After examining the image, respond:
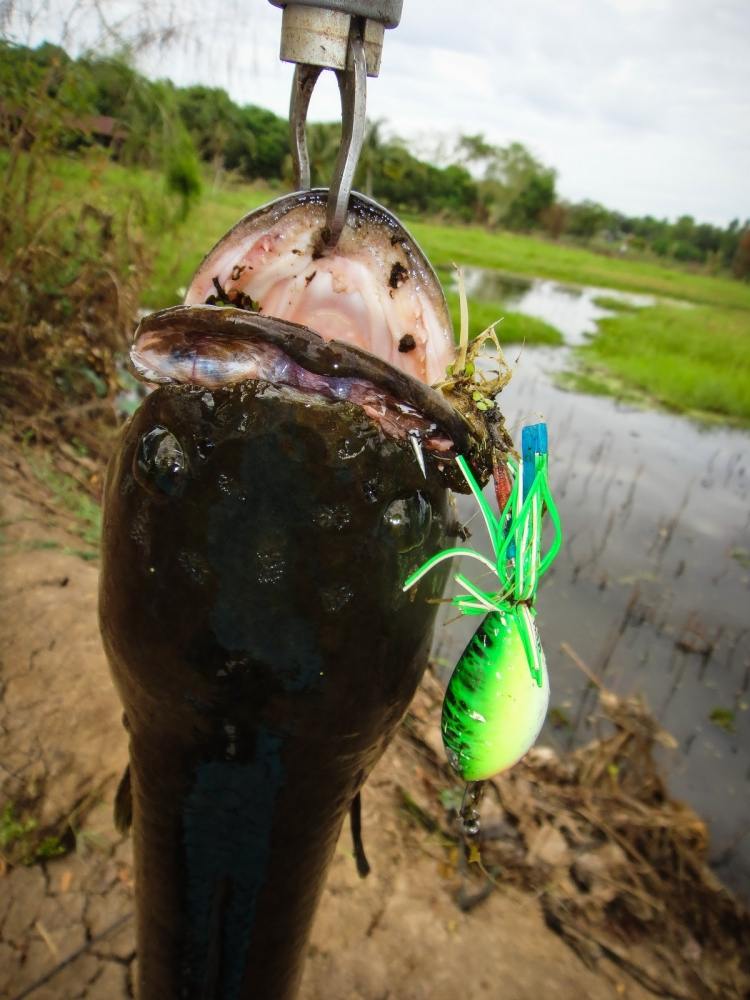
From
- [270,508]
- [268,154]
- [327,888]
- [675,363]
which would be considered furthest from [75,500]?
[268,154]

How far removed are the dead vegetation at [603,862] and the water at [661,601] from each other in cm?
79

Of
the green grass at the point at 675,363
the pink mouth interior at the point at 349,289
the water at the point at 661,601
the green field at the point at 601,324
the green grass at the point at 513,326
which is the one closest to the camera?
the pink mouth interior at the point at 349,289

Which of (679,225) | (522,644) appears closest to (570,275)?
(522,644)

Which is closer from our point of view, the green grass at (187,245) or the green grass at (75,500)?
the green grass at (75,500)

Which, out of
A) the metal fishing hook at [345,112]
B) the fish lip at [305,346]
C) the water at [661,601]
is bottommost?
the water at [661,601]

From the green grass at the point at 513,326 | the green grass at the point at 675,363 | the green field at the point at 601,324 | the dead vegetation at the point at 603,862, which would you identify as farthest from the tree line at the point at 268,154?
the green grass at the point at 675,363

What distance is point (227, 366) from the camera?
29.4 inches

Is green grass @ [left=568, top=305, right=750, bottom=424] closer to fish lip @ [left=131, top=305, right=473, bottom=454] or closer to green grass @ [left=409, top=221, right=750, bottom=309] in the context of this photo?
green grass @ [left=409, top=221, right=750, bottom=309]

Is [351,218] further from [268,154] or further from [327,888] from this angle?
[268,154]

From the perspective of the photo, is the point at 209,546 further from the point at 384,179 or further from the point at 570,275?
the point at 384,179

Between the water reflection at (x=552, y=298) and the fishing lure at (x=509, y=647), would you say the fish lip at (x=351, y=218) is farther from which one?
the water reflection at (x=552, y=298)

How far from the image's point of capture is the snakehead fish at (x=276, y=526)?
77 centimetres

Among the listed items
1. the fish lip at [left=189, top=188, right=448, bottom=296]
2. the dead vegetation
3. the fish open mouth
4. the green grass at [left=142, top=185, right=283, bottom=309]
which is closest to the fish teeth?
the fish open mouth

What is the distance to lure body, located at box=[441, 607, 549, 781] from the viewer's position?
36.1 inches
